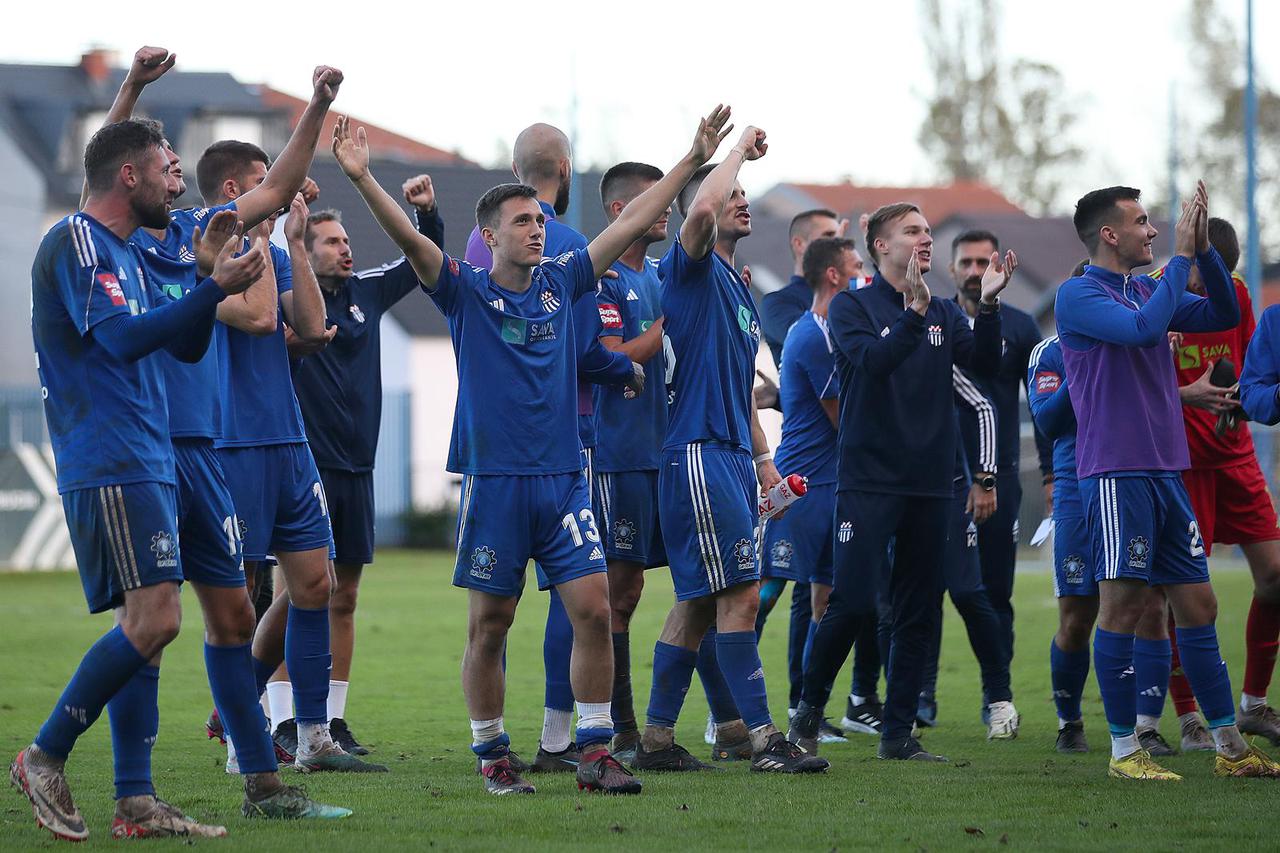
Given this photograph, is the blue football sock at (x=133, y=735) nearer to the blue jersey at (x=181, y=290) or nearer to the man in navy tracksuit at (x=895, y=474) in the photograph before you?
the blue jersey at (x=181, y=290)

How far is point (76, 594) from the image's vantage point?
21016mm

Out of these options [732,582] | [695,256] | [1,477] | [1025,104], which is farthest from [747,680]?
[1025,104]

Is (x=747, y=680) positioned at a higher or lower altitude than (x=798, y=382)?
lower

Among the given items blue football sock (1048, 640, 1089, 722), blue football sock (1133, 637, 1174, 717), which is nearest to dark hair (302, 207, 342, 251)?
blue football sock (1048, 640, 1089, 722)

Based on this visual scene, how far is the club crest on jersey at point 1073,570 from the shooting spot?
26.9 feet

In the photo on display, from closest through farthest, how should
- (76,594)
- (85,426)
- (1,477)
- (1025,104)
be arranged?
(85,426)
(76,594)
(1,477)
(1025,104)

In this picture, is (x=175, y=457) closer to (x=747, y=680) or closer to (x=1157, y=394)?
(x=747, y=680)

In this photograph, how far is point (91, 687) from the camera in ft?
18.7

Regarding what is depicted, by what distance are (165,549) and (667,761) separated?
2746 millimetres

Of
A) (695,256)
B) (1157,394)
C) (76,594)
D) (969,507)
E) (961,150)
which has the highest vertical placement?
(961,150)

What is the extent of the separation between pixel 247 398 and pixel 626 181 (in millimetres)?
2137

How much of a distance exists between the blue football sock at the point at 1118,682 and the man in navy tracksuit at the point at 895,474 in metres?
0.90

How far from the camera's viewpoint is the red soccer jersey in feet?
26.7

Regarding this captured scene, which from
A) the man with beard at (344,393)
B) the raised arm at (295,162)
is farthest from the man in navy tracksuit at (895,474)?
the raised arm at (295,162)
